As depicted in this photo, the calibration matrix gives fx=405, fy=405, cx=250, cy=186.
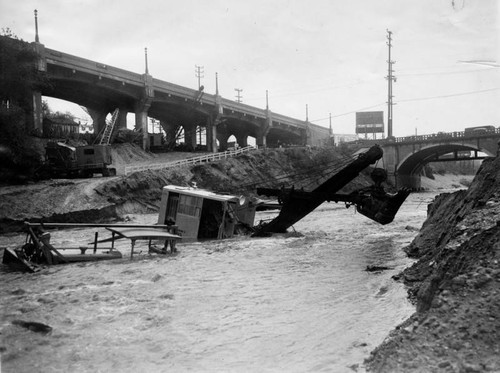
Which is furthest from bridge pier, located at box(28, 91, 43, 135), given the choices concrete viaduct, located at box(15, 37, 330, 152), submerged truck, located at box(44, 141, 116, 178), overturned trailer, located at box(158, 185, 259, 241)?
overturned trailer, located at box(158, 185, 259, 241)

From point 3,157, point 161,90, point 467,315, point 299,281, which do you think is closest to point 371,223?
point 299,281

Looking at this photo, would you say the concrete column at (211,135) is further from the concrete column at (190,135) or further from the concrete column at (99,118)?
the concrete column at (99,118)

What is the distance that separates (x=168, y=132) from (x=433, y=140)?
38.6m

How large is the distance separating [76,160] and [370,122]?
6963 centimetres

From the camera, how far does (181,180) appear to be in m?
37.8

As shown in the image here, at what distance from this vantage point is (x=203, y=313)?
7.84 metres

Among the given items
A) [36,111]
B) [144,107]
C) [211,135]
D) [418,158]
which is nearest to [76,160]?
[36,111]

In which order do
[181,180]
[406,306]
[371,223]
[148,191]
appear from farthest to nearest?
[181,180], [148,191], [371,223], [406,306]

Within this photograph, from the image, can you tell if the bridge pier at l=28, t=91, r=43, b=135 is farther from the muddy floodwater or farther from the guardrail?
the muddy floodwater

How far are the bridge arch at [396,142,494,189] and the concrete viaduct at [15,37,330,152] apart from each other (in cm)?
2242

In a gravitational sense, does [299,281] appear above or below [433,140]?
below

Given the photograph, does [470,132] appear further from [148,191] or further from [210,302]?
[210,302]

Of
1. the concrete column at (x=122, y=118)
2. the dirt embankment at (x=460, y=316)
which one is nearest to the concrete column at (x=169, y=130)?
the concrete column at (x=122, y=118)

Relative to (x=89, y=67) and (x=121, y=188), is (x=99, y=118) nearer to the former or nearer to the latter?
(x=89, y=67)
